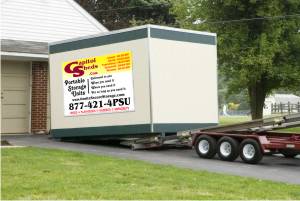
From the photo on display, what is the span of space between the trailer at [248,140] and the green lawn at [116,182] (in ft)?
7.34

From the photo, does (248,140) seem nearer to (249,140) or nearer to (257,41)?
(249,140)

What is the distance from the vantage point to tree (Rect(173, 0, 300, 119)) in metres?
28.6

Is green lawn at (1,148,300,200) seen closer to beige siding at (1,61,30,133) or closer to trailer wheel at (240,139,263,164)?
trailer wheel at (240,139,263,164)

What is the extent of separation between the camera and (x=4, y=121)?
65.7 ft

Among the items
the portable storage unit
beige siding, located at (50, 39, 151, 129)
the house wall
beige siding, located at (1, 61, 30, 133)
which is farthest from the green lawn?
the house wall

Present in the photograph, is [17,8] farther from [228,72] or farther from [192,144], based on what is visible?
[228,72]

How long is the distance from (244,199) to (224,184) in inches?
56.5

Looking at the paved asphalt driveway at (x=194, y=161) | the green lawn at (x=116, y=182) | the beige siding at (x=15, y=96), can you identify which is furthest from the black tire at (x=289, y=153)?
the beige siding at (x=15, y=96)

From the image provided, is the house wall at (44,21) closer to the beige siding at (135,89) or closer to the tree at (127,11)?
the beige siding at (135,89)

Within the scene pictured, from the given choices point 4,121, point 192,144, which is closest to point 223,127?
point 192,144

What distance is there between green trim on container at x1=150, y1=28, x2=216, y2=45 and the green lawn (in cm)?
405

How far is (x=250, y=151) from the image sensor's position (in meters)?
13.5

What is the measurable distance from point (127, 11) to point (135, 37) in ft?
78.8

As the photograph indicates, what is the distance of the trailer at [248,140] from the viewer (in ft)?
44.0
